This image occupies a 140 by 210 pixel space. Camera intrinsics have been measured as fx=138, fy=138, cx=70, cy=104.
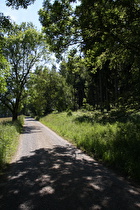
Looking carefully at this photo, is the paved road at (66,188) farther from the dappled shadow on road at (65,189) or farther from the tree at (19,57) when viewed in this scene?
the tree at (19,57)

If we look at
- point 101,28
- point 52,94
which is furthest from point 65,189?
point 52,94

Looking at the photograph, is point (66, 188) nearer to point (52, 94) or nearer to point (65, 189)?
point (65, 189)

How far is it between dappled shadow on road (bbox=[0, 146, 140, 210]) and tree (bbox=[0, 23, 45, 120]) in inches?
773

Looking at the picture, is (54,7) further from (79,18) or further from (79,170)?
(79,170)

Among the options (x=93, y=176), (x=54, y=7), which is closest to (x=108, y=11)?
(x=54, y=7)

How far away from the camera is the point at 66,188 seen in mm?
4297

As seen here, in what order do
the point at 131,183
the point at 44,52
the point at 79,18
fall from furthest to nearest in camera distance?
1. the point at 44,52
2. the point at 79,18
3. the point at 131,183

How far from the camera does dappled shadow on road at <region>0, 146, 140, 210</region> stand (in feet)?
11.5

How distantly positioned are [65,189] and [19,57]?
25.1m

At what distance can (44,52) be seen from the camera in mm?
27047

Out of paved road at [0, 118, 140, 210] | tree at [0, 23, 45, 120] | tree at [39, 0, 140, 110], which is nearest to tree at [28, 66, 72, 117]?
tree at [0, 23, 45, 120]

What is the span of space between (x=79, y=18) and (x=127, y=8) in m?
2.30

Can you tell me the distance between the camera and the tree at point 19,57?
76.8 ft

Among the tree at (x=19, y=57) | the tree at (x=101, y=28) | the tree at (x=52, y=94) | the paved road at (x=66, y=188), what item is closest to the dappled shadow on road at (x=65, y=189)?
the paved road at (x=66, y=188)
